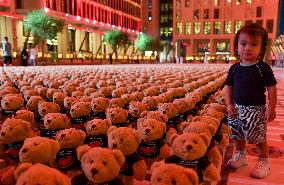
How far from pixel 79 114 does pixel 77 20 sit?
39672 millimetres

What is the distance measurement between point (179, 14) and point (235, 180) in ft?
203

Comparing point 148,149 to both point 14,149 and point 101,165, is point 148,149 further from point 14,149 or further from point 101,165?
point 14,149

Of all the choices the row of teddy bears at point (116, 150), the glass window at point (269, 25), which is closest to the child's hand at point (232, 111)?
the row of teddy bears at point (116, 150)

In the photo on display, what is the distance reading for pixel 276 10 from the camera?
2196 inches

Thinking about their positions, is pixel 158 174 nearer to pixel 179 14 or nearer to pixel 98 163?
pixel 98 163

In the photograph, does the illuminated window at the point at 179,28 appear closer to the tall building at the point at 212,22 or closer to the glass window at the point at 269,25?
the tall building at the point at 212,22

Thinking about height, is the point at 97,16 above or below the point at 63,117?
above

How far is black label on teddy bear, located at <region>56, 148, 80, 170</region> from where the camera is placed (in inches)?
109

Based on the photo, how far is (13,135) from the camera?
2.92 metres

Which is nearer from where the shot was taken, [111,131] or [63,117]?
[111,131]

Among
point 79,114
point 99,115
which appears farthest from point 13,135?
point 99,115

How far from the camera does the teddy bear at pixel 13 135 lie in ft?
9.52

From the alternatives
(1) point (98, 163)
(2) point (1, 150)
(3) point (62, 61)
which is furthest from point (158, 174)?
(3) point (62, 61)

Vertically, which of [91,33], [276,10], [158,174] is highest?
[276,10]
